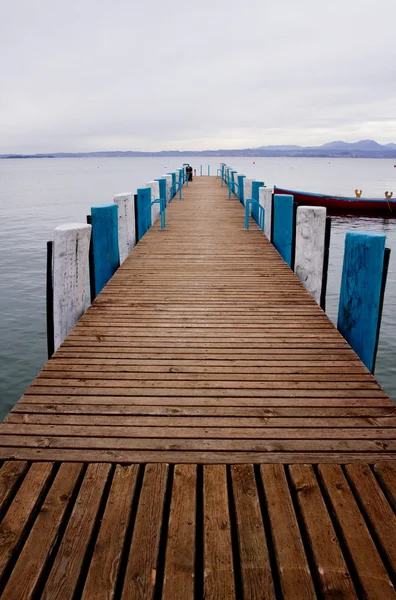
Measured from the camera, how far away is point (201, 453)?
278cm

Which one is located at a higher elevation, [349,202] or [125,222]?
[125,222]

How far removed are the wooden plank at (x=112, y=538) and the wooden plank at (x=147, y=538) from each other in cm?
6

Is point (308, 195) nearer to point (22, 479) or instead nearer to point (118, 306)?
point (118, 306)

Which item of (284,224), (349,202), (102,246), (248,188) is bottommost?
(349,202)

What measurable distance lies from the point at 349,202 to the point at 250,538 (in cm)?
2824

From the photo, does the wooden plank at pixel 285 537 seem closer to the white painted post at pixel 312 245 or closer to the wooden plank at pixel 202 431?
the wooden plank at pixel 202 431

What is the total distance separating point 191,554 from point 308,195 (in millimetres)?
27381

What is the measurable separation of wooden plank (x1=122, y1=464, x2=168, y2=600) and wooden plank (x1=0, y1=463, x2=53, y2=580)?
543 millimetres

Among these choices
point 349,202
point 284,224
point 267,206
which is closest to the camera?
point 284,224

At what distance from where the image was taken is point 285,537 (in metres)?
2.19

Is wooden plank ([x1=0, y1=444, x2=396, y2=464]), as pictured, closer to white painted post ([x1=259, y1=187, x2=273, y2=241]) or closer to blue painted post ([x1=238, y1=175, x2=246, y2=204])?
white painted post ([x1=259, y1=187, x2=273, y2=241])

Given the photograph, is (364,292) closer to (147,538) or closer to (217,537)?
(217,537)

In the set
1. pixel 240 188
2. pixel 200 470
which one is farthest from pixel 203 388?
pixel 240 188

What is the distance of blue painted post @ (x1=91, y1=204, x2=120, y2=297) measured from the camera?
654 centimetres
